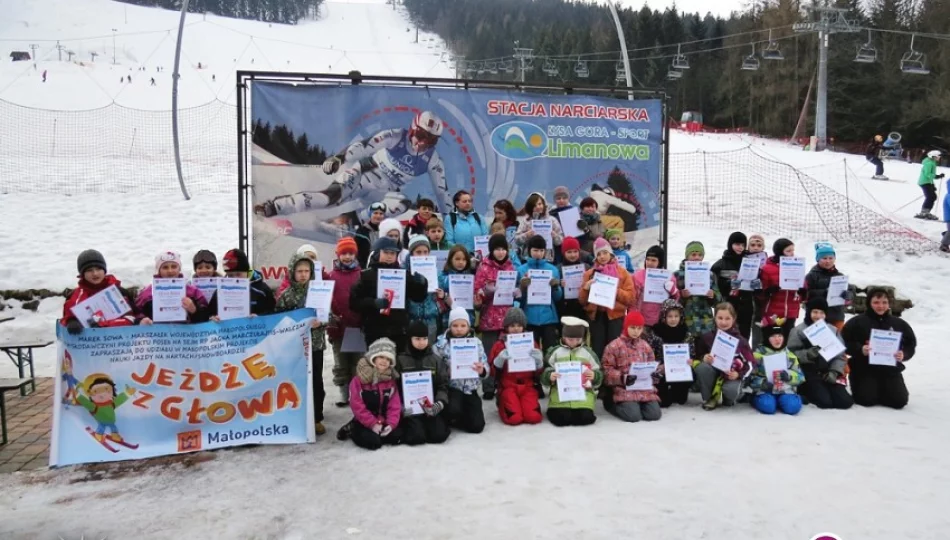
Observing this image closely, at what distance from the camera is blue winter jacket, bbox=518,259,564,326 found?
6.93 m

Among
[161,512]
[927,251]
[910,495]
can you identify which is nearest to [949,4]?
[927,251]

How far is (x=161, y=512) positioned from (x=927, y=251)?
14019 mm

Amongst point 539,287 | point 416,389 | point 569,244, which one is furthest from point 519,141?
point 416,389

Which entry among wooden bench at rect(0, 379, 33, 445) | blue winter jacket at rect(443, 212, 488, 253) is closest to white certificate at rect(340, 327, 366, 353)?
blue winter jacket at rect(443, 212, 488, 253)

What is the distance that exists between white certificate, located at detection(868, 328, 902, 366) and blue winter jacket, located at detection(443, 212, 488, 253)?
3875 millimetres

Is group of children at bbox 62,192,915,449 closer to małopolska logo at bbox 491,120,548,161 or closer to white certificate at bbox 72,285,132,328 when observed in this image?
white certificate at bbox 72,285,132,328

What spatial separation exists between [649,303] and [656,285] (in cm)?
19

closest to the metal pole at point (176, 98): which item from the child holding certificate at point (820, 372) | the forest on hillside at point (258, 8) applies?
the child holding certificate at point (820, 372)

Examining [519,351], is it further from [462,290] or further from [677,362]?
[677,362]

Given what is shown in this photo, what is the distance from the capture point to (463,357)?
5.91m

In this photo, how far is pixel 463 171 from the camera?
8422mm

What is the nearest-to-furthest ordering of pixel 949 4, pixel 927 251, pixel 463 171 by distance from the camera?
pixel 463 171, pixel 927 251, pixel 949 4

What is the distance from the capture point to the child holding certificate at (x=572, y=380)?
6.02 metres

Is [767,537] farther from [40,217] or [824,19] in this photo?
[824,19]
